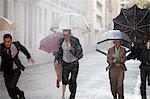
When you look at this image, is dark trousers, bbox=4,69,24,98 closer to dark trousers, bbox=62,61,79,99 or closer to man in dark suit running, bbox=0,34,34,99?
man in dark suit running, bbox=0,34,34,99

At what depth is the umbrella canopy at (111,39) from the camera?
8070 mm

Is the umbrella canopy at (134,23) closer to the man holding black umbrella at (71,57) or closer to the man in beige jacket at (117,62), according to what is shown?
the man in beige jacket at (117,62)

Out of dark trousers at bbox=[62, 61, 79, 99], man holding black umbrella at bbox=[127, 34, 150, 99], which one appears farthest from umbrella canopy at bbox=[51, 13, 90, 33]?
man holding black umbrella at bbox=[127, 34, 150, 99]

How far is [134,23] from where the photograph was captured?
8.88 metres

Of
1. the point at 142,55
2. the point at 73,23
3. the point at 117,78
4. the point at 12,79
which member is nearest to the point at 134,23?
the point at 142,55

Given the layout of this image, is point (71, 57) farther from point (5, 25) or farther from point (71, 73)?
point (5, 25)

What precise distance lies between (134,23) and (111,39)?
1.06 m

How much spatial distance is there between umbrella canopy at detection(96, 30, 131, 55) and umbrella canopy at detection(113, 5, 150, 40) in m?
0.42

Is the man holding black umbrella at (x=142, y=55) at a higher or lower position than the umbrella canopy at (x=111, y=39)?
lower

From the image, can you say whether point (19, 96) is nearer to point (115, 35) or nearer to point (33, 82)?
point (115, 35)

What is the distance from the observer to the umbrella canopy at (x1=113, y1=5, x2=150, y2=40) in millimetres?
8797

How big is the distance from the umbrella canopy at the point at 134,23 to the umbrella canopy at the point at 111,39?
424 mm

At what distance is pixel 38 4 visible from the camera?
2755 cm

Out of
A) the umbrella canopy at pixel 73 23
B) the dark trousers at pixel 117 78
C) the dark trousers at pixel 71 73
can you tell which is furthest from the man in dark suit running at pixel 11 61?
the dark trousers at pixel 117 78
